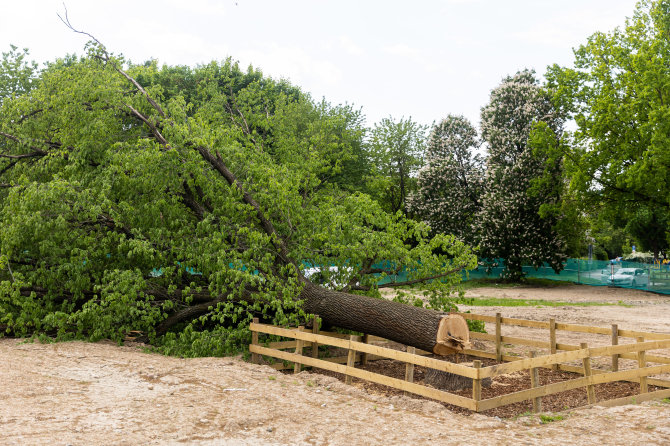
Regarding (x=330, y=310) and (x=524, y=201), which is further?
(x=524, y=201)

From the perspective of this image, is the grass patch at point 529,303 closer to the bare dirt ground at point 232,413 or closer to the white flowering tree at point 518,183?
the white flowering tree at point 518,183

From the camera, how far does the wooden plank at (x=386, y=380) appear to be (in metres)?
6.89

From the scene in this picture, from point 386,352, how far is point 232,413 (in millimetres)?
2166

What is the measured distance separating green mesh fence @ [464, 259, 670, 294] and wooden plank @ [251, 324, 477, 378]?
82.0ft

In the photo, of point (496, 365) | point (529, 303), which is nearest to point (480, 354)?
point (496, 365)

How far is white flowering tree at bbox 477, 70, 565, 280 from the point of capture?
32.4 meters

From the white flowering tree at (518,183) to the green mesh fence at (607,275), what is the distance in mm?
2313

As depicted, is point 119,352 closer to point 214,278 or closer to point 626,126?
point 214,278

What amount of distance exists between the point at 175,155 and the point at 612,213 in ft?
87.8

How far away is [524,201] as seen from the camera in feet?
106

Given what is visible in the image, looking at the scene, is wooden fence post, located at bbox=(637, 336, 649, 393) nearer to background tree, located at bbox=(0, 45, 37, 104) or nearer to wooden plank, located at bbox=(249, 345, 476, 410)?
wooden plank, located at bbox=(249, 345, 476, 410)

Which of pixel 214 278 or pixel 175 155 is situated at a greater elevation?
pixel 175 155

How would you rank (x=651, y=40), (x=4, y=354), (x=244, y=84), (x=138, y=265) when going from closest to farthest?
(x=4, y=354), (x=138, y=265), (x=651, y=40), (x=244, y=84)

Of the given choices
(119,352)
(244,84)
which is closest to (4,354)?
(119,352)
